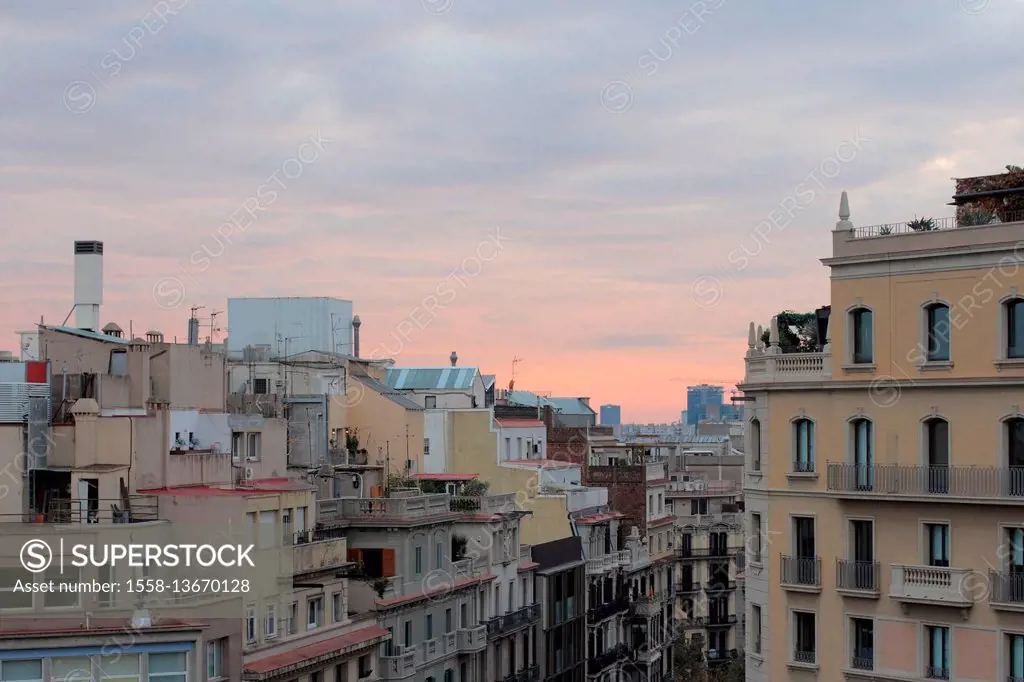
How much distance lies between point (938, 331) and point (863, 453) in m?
4.33

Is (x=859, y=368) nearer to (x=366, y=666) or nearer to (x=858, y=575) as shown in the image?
(x=858, y=575)

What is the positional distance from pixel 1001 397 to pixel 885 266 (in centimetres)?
525

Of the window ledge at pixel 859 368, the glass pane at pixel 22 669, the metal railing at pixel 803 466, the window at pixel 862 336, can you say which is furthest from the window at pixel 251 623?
the window at pixel 862 336

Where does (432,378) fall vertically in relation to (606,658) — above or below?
above

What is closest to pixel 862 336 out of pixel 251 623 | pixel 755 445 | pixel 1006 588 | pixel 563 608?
pixel 755 445

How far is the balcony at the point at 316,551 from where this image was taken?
181 ft

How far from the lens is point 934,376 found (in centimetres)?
4575

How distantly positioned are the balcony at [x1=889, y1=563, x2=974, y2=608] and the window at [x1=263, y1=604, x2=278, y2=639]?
20070 millimetres

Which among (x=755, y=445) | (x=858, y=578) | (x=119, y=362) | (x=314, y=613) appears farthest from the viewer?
(x=119, y=362)

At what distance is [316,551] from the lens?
186 feet

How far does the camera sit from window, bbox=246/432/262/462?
6162cm

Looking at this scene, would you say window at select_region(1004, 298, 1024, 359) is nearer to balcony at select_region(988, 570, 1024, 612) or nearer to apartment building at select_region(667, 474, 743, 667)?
balcony at select_region(988, 570, 1024, 612)

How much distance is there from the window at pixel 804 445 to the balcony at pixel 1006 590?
676 centimetres

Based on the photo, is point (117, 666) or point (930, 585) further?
point (930, 585)
